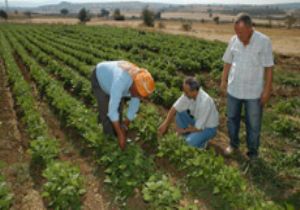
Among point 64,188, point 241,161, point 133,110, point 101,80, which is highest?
point 101,80

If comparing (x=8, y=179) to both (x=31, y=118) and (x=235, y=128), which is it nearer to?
(x=31, y=118)

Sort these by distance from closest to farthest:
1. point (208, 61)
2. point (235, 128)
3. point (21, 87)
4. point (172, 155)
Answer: point (172, 155) → point (235, 128) → point (21, 87) → point (208, 61)

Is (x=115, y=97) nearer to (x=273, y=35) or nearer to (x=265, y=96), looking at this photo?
(x=265, y=96)

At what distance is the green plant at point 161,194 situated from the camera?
414cm

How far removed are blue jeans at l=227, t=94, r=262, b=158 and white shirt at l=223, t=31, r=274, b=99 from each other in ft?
0.44

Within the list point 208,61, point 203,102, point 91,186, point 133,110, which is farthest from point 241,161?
point 208,61

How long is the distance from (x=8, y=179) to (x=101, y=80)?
2.04 metres

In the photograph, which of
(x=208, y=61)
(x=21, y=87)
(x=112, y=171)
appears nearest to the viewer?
(x=112, y=171)

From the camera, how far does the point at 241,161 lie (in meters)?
5.71

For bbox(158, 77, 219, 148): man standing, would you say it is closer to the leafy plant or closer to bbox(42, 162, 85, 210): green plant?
the leafy plant

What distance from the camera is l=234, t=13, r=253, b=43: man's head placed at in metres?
4.90

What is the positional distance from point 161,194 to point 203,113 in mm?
1708

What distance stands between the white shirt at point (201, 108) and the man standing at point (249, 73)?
0.32 metres

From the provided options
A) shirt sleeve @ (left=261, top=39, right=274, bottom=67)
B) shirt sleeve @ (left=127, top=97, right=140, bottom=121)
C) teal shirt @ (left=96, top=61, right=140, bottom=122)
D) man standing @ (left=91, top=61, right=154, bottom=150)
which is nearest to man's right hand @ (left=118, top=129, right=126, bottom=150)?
man standing @ (left=91, top=61, right=154, bottom=150)
